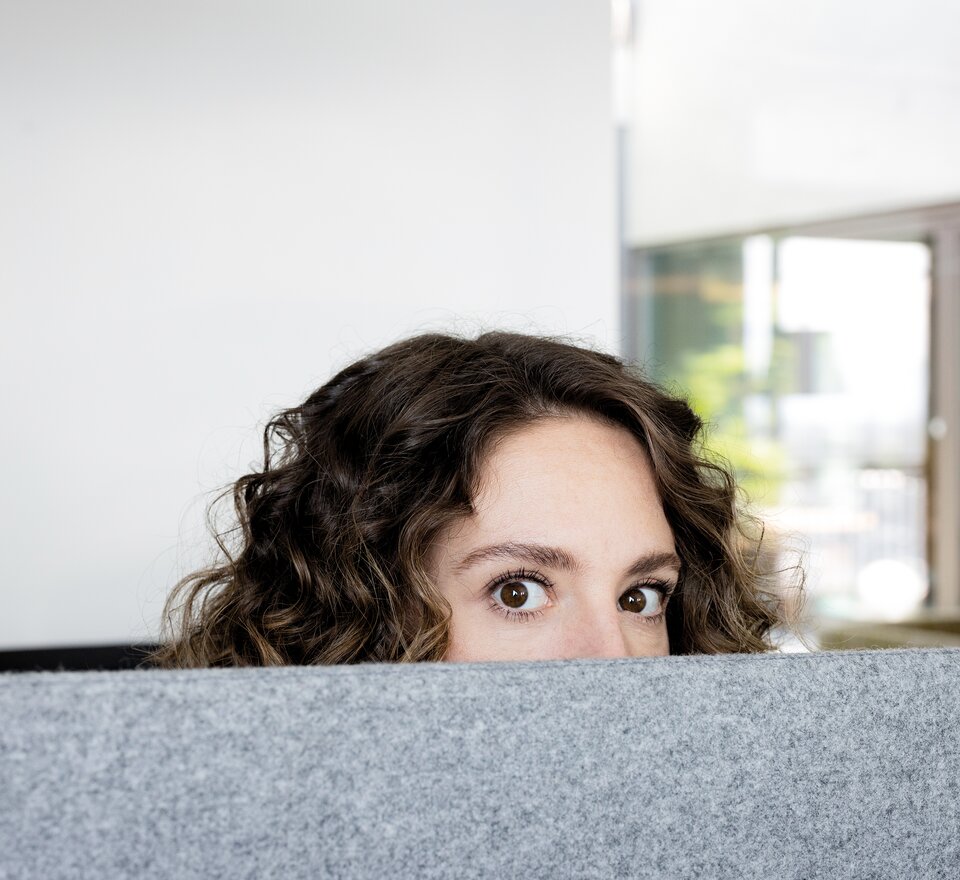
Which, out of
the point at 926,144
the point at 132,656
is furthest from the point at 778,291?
the point at 132,656

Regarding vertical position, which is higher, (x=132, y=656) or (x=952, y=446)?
(x=132, y=656)

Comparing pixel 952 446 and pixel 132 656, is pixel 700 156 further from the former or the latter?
pixel 132 656

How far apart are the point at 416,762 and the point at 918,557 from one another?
4914mm

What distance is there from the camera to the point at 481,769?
1.20 feet

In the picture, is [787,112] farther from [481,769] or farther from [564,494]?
[481,769]

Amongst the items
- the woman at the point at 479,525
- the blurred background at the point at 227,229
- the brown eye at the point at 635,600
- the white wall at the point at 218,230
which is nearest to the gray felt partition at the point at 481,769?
the woman at the point at 479,525

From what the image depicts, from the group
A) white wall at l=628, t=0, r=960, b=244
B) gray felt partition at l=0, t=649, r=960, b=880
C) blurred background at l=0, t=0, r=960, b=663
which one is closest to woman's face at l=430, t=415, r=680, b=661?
gray felt partition at l=0, t=649, r=960, b=880

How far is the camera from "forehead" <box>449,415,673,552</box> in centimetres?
88

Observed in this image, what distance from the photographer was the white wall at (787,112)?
4.35 m

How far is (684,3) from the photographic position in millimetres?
4691

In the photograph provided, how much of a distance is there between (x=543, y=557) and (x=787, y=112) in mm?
4135

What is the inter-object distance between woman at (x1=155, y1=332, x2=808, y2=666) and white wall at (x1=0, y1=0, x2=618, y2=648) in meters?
0.92

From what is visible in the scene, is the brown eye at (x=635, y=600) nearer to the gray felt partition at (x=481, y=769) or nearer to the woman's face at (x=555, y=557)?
the woman's face at (x=555, y=557)

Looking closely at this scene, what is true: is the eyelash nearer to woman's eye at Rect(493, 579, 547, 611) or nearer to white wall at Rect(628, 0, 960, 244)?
woman's eye at Rect(493, 579, 547, 611)
